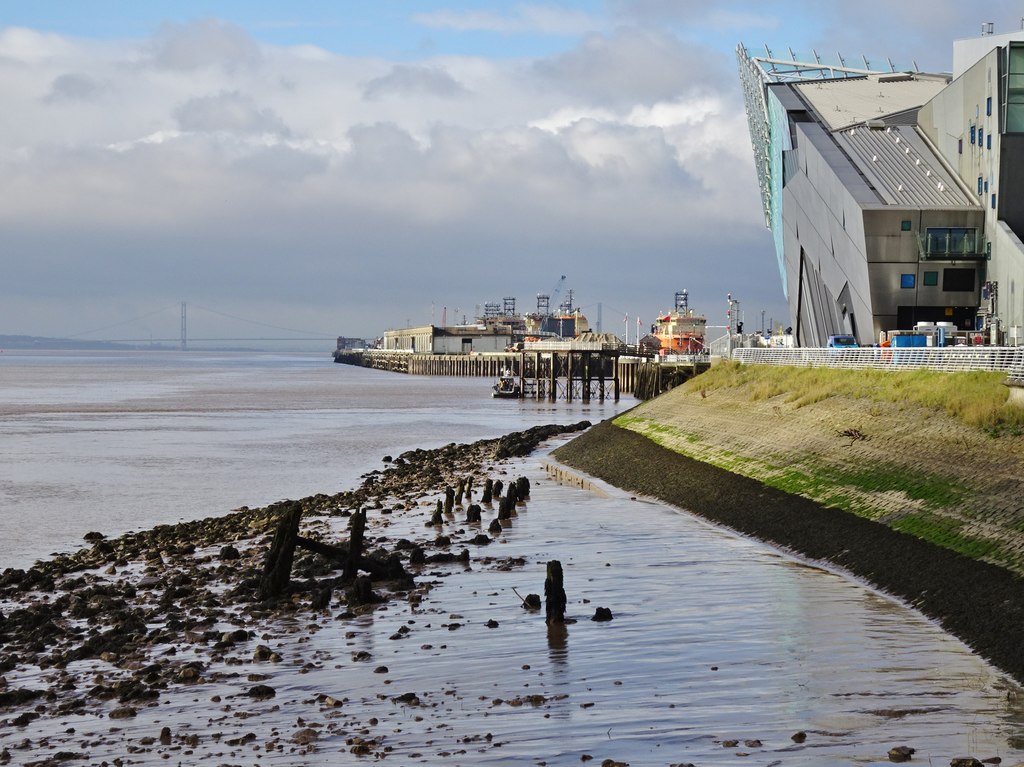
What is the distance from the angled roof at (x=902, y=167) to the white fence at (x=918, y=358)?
11.6m

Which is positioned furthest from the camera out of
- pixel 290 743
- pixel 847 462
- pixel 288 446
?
pixel 288 446

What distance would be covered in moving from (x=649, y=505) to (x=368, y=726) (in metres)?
21.6

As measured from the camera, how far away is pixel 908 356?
3897 cm

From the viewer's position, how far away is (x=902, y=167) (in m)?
65.1

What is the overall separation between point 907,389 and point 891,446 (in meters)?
4.96

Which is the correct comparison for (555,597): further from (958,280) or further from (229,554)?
(958,280)

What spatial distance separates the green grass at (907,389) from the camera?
27516 mm

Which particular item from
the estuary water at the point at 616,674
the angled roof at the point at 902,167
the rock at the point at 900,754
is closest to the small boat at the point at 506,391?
the angled roof at the point at 902,167

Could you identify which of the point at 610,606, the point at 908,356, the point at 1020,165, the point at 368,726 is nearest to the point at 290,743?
the point at 368,726

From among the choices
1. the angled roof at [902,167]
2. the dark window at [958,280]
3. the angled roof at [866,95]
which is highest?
the angled roof at [866,95]

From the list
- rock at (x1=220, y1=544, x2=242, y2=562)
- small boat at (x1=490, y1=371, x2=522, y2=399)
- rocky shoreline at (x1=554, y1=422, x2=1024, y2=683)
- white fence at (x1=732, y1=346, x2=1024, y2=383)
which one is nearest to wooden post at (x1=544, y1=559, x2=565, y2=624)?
rocky shoreline at (x1=554, y1=422, x2=1024, y2=683)

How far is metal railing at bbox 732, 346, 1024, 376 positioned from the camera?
32.6 metres

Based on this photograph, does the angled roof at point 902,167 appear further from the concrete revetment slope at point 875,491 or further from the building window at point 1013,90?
the concrete revetment slope at point 875,491

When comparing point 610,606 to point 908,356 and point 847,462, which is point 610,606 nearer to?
point 847,462
